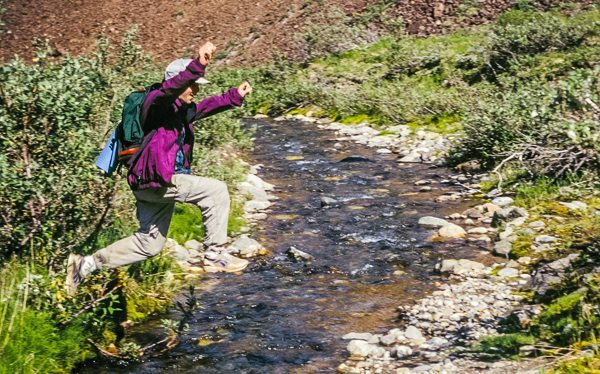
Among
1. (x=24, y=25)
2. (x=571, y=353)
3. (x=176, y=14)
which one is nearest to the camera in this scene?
(x=571, y=353)

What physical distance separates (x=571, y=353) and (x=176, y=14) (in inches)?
1539

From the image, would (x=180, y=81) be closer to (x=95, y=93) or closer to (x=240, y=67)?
(x=95, y=93)

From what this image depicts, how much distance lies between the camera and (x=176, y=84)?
556cm

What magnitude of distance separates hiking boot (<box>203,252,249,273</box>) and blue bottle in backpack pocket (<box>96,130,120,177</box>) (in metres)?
2.55

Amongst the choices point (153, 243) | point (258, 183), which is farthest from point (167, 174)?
point (258, 183)

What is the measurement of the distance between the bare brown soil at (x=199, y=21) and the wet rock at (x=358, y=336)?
75.1 ft

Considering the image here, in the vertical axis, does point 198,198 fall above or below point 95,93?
below

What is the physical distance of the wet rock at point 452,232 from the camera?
30.3ft

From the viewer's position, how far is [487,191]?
11.2 m

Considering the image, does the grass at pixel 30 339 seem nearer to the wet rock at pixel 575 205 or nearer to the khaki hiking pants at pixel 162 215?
the khaki hiking pants at pixel 162 215

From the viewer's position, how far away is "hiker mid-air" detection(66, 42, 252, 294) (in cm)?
571

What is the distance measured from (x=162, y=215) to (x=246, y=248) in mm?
2847

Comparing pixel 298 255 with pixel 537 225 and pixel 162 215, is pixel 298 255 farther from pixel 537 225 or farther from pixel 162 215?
pixel 537 225

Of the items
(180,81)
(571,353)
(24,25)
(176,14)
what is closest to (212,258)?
(180,81)
